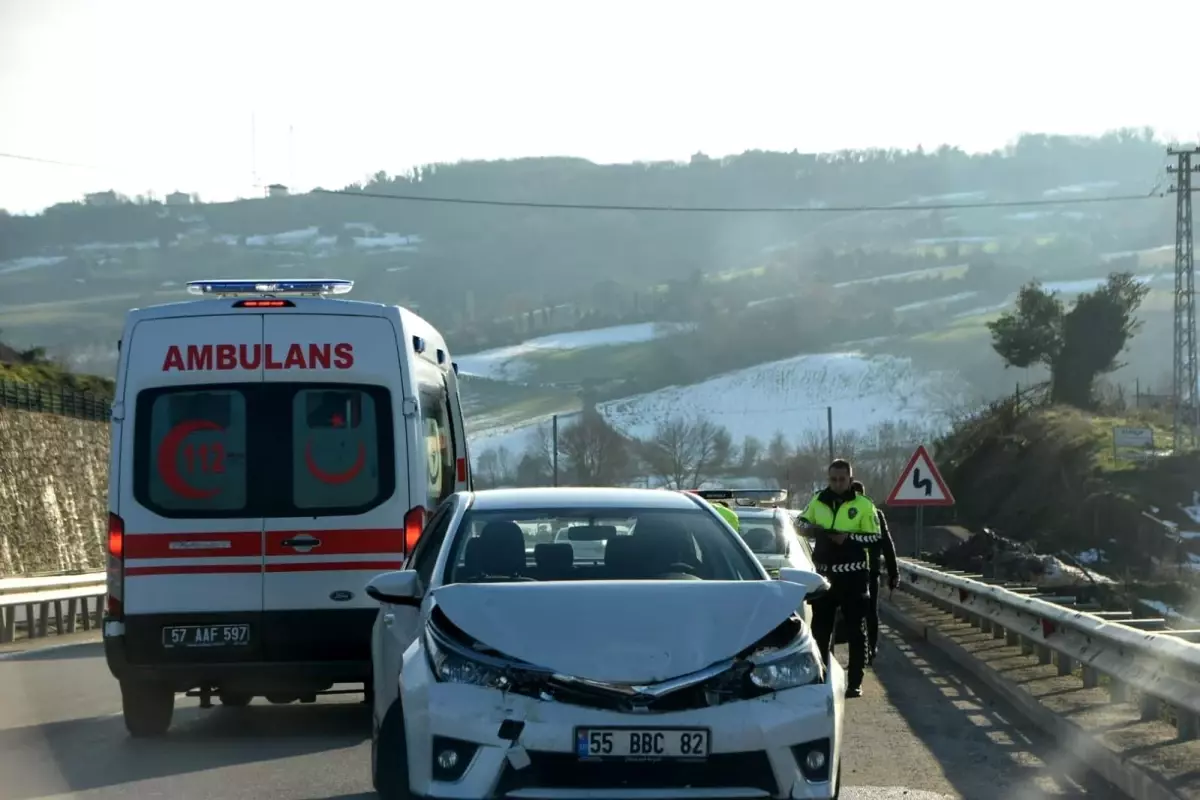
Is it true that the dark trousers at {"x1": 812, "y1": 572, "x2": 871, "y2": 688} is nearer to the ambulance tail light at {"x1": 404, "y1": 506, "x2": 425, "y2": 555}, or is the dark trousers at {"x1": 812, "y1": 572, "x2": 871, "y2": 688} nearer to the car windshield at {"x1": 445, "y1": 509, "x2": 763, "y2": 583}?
the ambulance tail light at {"x1": 404, "y1": 506, "x2": 425, "y2": 555}

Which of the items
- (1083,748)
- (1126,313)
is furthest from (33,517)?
(1126,313)

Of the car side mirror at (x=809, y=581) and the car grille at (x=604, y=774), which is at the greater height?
the car side mirror at (x=809, y=581)

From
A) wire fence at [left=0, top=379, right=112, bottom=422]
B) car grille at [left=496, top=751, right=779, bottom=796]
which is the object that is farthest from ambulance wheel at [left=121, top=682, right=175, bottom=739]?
wire fence at [left=0, top=379, right=112, bottom=422]

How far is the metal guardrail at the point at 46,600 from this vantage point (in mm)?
22328

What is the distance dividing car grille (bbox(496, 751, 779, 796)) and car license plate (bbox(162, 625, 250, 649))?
484 cm

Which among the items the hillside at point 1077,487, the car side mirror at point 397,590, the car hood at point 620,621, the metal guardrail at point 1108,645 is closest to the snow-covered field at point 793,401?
the hillside at point 1077,487

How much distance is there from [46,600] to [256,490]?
514 inches

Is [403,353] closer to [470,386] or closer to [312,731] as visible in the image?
[312,731]

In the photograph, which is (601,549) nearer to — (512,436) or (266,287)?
(266,287)

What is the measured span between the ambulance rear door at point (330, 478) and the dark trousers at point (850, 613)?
385cm

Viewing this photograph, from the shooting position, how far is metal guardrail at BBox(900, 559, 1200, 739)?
927 cm

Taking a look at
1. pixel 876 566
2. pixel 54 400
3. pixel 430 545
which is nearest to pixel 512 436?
→ pixel 54 400

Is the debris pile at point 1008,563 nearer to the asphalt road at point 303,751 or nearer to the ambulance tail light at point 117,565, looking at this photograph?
the asphalt road at point 303,751

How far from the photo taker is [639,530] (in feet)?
26.8
